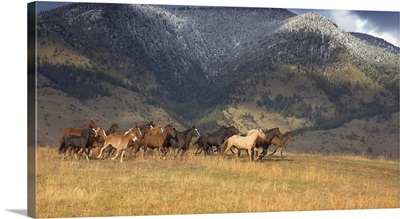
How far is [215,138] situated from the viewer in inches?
1243

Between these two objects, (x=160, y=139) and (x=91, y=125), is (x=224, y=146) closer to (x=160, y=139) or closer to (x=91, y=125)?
(x=160, y=139)

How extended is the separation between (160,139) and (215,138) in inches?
65.9

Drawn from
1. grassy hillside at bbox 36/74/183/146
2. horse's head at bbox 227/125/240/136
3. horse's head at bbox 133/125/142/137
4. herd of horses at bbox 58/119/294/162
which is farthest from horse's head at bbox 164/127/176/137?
horse's head at bbox 227/125/240/136

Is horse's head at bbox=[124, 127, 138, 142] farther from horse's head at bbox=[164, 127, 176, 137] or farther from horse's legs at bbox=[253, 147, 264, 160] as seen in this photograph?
horse's legs at bbox=[253, 147, 264, 160]

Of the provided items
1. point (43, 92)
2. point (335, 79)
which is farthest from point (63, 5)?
point (335, 79)

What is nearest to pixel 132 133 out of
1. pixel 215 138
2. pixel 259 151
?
pixel 215 138

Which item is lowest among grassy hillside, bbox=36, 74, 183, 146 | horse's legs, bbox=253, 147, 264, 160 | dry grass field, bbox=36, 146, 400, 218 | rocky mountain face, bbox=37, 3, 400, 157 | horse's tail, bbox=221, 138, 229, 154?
dry grass field, bbox=36, 146, 400, 218

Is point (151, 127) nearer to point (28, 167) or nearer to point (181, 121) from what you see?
point (181, 121)

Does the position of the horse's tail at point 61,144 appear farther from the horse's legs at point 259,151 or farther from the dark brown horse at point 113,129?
the horse's legs at point 259,151

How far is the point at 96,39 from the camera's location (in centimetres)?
2933

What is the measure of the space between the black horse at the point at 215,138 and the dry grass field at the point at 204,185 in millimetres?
331

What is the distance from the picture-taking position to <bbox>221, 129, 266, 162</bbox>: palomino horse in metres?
30.7

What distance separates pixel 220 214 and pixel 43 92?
16.9 ft

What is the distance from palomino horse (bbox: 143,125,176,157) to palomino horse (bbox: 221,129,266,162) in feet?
5.09
